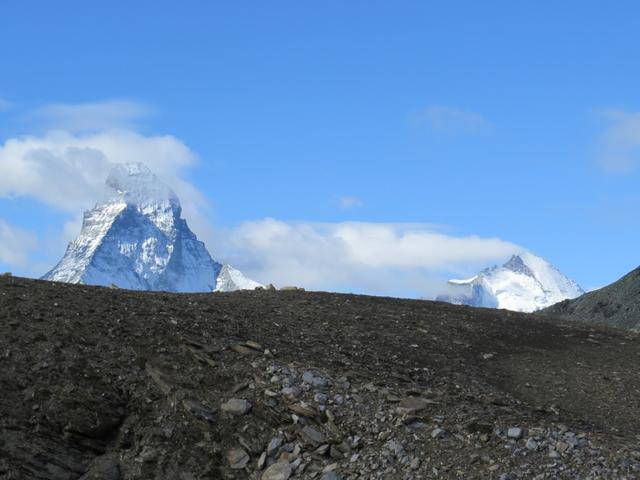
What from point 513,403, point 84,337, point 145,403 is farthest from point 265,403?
point 513,403

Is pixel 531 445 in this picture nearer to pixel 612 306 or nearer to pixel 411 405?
pixel 411 405

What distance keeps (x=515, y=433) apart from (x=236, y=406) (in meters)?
5.33

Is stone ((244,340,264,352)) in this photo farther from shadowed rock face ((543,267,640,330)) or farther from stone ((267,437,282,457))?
shadowed rock face ((543,267,640,330))

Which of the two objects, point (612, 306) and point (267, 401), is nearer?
point (267, 401)

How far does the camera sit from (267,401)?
56.9ft

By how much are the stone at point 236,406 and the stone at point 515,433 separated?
16.3 feet

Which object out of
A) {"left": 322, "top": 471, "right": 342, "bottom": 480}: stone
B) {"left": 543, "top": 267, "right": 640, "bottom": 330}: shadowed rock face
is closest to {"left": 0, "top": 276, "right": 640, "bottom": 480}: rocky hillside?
{"left": 322, "top": 471, "right": 342, "bottom": 480}: stone

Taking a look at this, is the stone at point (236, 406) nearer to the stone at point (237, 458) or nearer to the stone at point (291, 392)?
the stone at point (291, 392)

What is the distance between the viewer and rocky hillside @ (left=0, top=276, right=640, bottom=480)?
15.7m

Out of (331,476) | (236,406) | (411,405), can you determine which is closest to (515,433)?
(411,405)

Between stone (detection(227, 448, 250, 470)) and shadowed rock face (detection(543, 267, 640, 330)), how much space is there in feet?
110

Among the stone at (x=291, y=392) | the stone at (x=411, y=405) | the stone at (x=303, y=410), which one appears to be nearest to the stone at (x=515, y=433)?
the stone at (x=411, y=405)

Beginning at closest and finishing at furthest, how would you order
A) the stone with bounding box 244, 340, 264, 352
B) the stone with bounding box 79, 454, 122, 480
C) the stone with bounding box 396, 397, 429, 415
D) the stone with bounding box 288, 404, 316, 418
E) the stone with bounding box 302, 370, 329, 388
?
the stone with bounding box 79, 454, 122, 480 < the stone with bounding box 396, 397, 429, 415 < the stone with bounding box 288, 404, 316, 418 < the stone with bounding box 302, 370, 329, 388 < the stone with bounding box 244, 340, 264, 352

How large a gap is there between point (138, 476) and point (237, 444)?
195 cm
